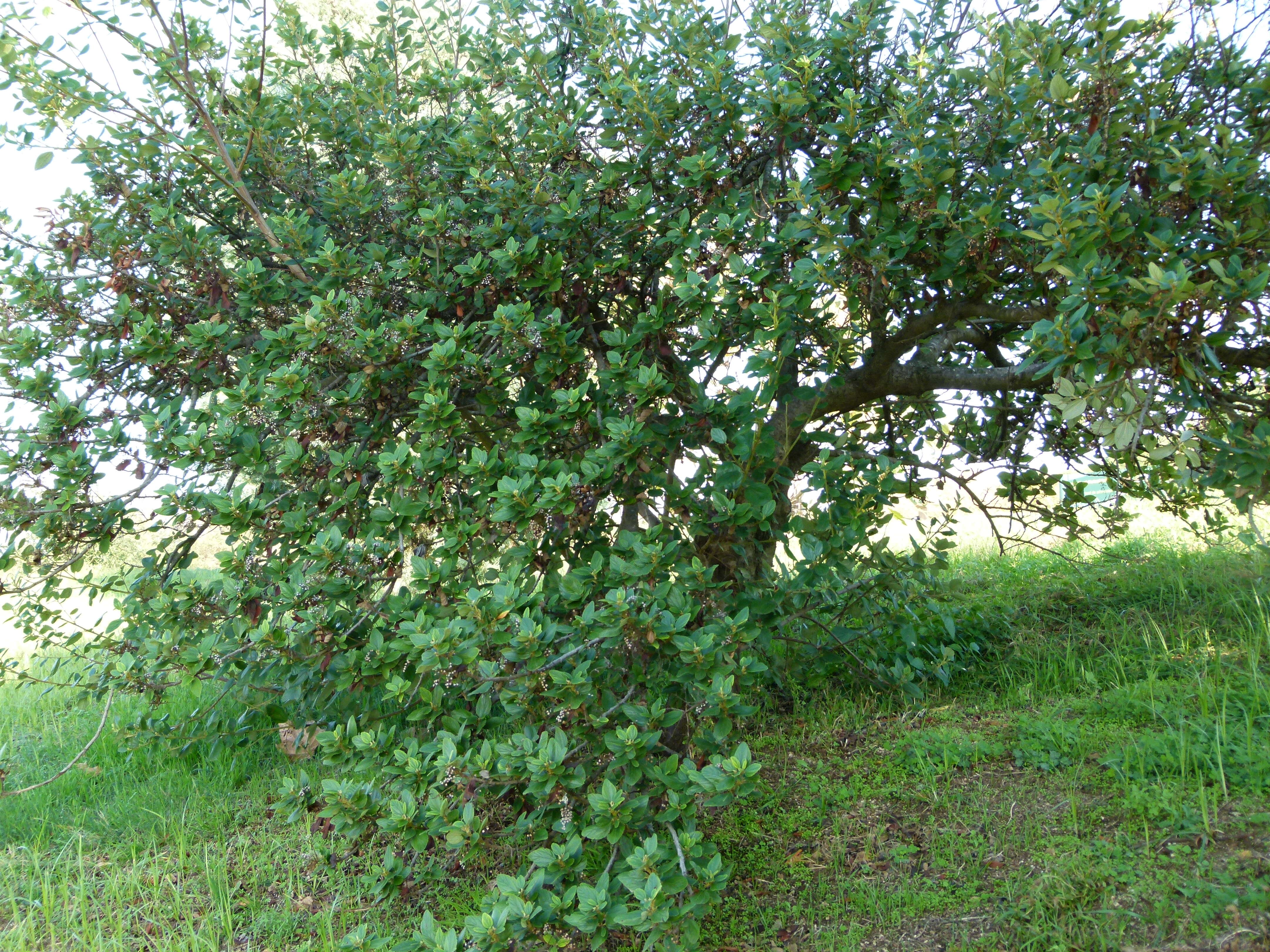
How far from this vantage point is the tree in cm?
253

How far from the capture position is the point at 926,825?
117 inches

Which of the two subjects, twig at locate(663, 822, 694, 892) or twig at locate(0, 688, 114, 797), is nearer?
twig at locate(663, 822, 694, 892)

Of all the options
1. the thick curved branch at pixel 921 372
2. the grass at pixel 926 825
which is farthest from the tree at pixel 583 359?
the grass at pixel 926 825

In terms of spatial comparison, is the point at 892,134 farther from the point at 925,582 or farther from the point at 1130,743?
the point at 1130,743

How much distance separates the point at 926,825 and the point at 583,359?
194 centimetres

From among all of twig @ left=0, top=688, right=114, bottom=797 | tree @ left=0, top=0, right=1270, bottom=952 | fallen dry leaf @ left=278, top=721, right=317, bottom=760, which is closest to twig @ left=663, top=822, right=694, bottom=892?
tree @ left=0, top=0, right=1270, bottom=952

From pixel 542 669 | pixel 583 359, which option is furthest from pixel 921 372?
pixel 542 669

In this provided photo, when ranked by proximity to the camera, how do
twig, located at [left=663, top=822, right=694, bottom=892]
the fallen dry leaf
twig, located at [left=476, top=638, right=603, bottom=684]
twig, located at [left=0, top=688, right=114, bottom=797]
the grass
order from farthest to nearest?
the fallen dry leaf → twig, located at [left=0, top=688, right=114, bottom=797] → the grass → twig, located at [left=476, top=638, right=603, bottom=684] → twig, located at [left=663, top=822, right=694, bottom=892]

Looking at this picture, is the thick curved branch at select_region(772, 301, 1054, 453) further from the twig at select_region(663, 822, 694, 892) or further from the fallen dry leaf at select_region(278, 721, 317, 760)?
the fallen dry leaf at select_region(278, 721, 317, 760)

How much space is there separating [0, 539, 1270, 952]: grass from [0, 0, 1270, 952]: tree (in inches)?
13.1

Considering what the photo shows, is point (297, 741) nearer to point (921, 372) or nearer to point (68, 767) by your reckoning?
point (68, 767)

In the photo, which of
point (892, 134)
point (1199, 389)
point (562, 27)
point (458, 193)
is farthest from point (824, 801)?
point (562, 27)

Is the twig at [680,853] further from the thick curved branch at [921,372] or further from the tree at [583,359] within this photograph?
the thick curved branch at [921,372]

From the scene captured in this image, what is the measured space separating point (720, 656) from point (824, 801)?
1.06 m
